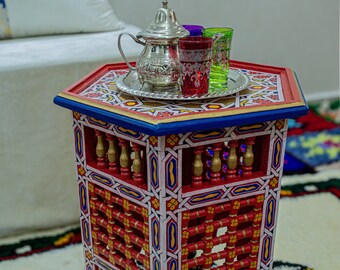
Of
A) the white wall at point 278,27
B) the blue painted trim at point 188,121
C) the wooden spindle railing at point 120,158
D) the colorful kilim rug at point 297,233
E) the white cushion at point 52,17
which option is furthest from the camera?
the white wall at point 278,27

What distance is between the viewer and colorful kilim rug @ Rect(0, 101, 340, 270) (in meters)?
1.13

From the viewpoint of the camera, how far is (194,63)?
77 cm

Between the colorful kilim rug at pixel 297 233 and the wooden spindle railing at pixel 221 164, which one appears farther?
the colorful kilim rug at pixel 297 233

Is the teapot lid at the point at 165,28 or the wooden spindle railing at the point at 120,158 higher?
the teapot lid at the point at 165,28

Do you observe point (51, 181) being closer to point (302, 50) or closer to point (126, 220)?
point (126, 220)

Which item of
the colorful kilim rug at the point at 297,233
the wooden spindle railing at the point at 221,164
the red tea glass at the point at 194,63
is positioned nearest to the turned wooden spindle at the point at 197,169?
the wooden spindle railing at the point at 221,164

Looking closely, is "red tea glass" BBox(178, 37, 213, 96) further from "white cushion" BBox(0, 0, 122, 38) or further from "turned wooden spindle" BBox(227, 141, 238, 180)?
"white cushion" BBox(0, 0, 122, 38)

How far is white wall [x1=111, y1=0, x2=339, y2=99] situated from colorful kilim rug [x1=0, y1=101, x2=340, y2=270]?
590 millimetres

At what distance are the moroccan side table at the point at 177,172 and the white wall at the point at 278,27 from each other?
1.03m

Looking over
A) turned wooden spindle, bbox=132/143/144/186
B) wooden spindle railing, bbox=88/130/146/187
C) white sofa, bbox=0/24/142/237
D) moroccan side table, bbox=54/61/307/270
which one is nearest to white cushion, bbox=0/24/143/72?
white sofa, bbox=0/24/142/237

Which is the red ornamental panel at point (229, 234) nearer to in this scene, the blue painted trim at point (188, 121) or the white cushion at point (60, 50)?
the blue painted trim at point (188, 121)

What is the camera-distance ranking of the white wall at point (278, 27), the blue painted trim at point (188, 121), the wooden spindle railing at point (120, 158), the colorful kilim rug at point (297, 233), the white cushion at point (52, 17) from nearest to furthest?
the blue painted trim at point (188, 121) → the wooden spindle railing at point (120, 158) → the colorful kilim rug at point (297, 233) → the white cushion at point (52, 17) → the white wall at point (278, 27)

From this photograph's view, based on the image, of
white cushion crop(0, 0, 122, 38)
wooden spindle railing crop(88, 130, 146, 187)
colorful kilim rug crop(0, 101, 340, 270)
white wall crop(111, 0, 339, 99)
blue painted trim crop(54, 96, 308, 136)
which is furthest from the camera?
white wall crop(111, 0, 339, 99)

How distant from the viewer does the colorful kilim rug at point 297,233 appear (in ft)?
3.72
